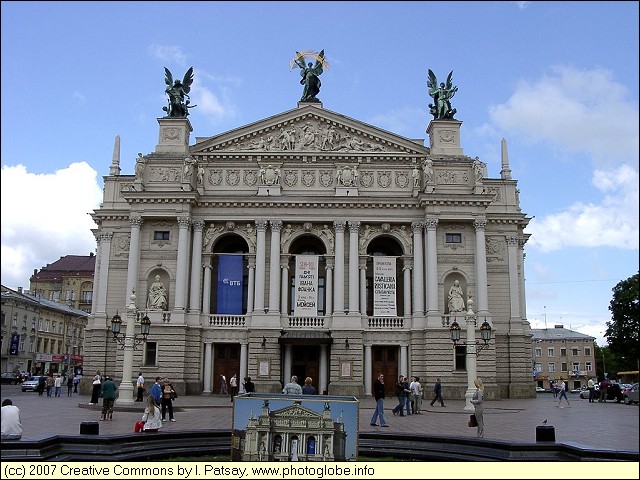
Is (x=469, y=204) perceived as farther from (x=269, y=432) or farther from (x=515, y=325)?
(x=269, y=432)

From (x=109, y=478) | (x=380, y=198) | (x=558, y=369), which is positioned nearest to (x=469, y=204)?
(x=380, y=198)

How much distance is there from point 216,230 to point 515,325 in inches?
997

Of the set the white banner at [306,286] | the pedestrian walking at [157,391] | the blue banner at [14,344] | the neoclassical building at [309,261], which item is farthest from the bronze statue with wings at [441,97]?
the blue banner at [14,344]

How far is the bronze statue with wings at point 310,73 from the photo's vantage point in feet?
186

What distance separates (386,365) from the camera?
168ft

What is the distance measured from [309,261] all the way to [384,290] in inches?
243

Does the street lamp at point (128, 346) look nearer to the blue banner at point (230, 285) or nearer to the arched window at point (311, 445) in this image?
the blue banner at point (230, 285)

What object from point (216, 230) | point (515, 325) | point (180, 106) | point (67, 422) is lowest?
point (67, 422)

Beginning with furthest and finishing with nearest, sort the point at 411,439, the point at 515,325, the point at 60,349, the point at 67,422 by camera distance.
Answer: the point at 60,349
the point at 515,325
the point at 67,422
the point at 411,439

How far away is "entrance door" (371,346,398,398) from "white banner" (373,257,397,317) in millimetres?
2841

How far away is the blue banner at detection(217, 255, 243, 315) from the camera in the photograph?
51.4m

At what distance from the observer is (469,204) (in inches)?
2031

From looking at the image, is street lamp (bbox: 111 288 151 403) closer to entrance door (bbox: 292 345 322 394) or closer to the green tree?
entrance door (bbox: 292 345 322 394)

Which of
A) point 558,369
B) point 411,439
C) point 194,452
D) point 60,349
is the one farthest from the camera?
point 558,369
